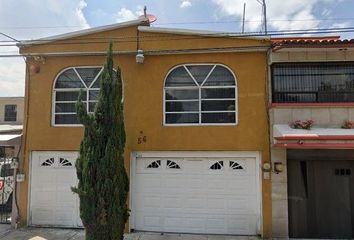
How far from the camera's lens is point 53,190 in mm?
11039

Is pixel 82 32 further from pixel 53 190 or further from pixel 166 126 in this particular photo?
pixel 53 190

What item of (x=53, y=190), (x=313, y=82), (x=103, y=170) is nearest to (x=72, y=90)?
(x=53, y=190)

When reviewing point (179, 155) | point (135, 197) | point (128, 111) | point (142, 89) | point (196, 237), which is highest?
point (142, 89)

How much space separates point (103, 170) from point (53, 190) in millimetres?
3845

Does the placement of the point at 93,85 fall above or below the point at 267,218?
above

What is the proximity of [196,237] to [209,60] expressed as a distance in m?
5.57

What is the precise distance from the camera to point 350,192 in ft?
33.5

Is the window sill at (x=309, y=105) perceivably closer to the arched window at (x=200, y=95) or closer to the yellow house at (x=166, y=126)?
the yellow house at (x=166, y=126)

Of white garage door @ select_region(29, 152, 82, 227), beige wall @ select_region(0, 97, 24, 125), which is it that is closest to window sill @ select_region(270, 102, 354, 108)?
white garage door @ select_region(29, 152, 82, 227)

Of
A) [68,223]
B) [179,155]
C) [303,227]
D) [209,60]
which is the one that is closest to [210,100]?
[209,60]

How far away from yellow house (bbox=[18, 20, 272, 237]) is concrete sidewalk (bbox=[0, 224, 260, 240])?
26cm

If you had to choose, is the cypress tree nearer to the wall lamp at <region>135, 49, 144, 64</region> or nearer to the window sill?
the wall lamp at <region>135, 49, 144, 64</region>

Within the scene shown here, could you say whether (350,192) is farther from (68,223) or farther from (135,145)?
(68,223)

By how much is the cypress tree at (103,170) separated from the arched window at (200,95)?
2629 millimetres
